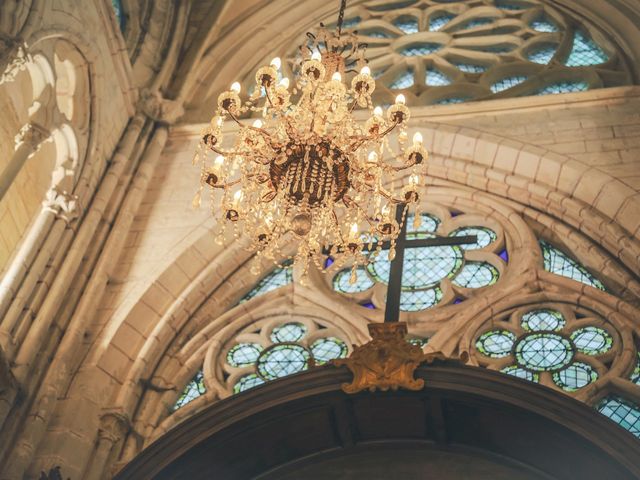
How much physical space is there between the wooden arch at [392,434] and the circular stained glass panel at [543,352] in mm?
1322

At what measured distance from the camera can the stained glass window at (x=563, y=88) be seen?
39.0 feet

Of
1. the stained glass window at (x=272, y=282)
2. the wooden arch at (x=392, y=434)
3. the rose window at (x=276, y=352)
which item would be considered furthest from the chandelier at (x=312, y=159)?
the stained glass window at (x=272, y=282)

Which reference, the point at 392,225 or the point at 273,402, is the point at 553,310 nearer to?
the point at 392,225

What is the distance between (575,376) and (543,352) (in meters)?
0.38

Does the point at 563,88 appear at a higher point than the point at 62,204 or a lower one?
higher

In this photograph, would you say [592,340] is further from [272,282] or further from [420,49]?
[420,49]

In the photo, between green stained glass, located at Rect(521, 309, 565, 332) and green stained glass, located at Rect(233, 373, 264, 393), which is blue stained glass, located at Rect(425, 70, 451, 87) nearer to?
green stained glass, located at Rect(521, 309, 565, 332)

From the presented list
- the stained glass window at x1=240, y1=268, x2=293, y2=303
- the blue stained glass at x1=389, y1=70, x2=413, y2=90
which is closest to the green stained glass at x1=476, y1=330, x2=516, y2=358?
the stained glass window at x1=240, y1=268, x2=293, y2=303

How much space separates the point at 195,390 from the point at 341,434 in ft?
6.94

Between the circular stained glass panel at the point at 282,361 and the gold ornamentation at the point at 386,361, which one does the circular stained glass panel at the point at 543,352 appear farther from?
the circular stained glass panel at the point at 282,361

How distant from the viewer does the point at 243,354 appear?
9.70m

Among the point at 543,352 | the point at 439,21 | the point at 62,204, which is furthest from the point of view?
the point at 439,21

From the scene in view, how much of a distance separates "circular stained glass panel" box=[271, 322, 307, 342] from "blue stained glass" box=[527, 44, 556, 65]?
5.01 metres

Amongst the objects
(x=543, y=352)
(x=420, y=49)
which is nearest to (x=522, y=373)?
(x=543, y=352)
